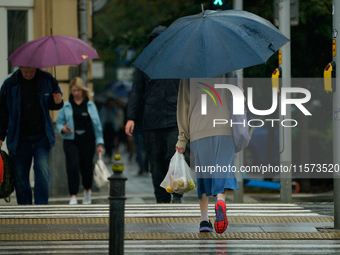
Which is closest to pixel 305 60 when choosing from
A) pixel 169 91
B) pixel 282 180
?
pixel 282 180

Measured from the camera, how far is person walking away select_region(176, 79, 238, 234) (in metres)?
6.51

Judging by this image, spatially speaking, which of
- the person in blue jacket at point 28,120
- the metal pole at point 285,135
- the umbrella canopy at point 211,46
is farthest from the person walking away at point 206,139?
the metal pole at point 285,135

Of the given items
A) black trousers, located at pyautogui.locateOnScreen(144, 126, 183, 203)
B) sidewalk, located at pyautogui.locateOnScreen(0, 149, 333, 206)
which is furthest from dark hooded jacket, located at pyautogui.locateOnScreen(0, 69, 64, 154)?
sidewalk, located at pyautogui.locateOnScreen(0, 149, 333, 206)

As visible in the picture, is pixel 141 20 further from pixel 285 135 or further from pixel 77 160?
pixel 285 135

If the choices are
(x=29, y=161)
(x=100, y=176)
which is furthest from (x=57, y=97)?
(x=100, y=176)

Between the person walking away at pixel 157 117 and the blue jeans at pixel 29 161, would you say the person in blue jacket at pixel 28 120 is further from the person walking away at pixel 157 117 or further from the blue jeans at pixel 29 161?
the person walking away at pixel 157 117

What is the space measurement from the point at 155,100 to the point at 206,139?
6.39 ft

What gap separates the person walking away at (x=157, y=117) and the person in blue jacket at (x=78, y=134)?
210 cm

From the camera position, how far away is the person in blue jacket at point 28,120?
27.7 feet

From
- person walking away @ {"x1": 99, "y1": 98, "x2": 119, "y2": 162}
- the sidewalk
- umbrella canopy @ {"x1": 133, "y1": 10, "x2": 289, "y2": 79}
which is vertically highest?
umbrella canopy @ {"x1": 133, "y1": 10, "x2": 289, "y2": 79}

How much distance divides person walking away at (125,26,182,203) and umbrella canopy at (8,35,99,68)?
2.90 ft

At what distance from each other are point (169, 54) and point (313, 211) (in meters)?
2.70

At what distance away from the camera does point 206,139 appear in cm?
659

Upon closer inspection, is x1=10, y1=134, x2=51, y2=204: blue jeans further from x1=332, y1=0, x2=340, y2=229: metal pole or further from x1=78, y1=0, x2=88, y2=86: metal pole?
x1=78, y1=0, x2=88, y2=86: metal pole
